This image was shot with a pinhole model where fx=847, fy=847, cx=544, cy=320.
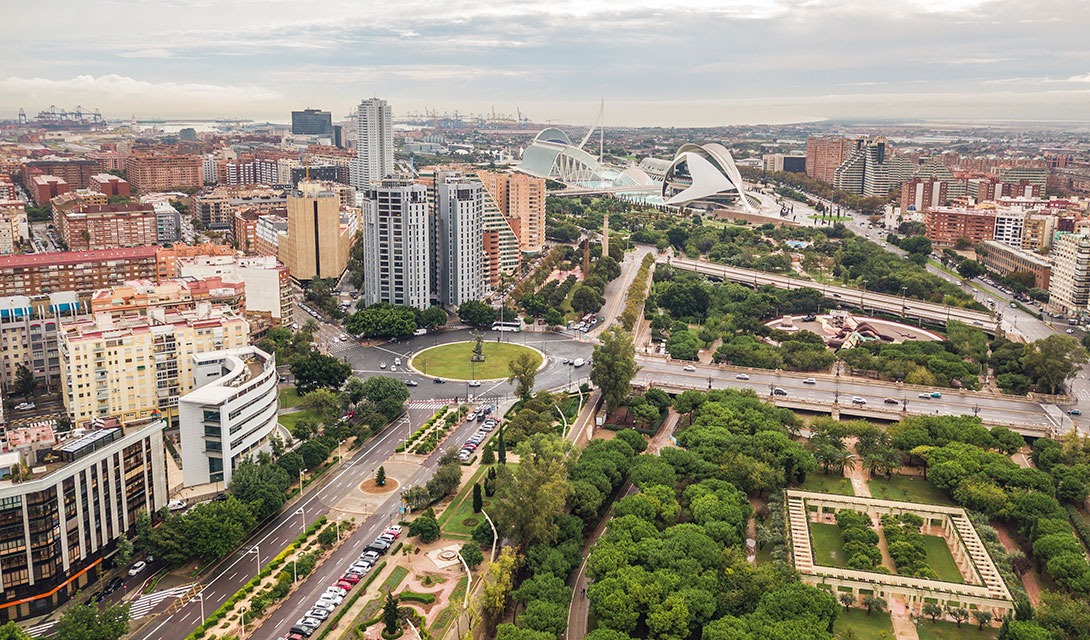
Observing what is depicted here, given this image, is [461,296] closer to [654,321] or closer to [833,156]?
[654,321]

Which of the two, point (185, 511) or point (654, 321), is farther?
point (654, 321)

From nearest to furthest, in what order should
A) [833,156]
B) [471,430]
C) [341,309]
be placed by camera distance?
[471,430], [341,309], [833,156]

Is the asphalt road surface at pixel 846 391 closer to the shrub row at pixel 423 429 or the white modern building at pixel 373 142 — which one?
the shrub row at pixel 423 429

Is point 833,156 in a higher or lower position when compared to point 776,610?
higher

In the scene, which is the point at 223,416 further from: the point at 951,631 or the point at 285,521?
the point at 951,631

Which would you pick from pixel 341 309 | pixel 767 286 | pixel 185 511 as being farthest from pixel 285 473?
pixel 767 286

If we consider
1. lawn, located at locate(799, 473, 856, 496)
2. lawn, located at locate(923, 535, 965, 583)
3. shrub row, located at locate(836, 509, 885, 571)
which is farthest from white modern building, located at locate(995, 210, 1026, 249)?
shrub row, located at locate(836, 509, 885, 571)
